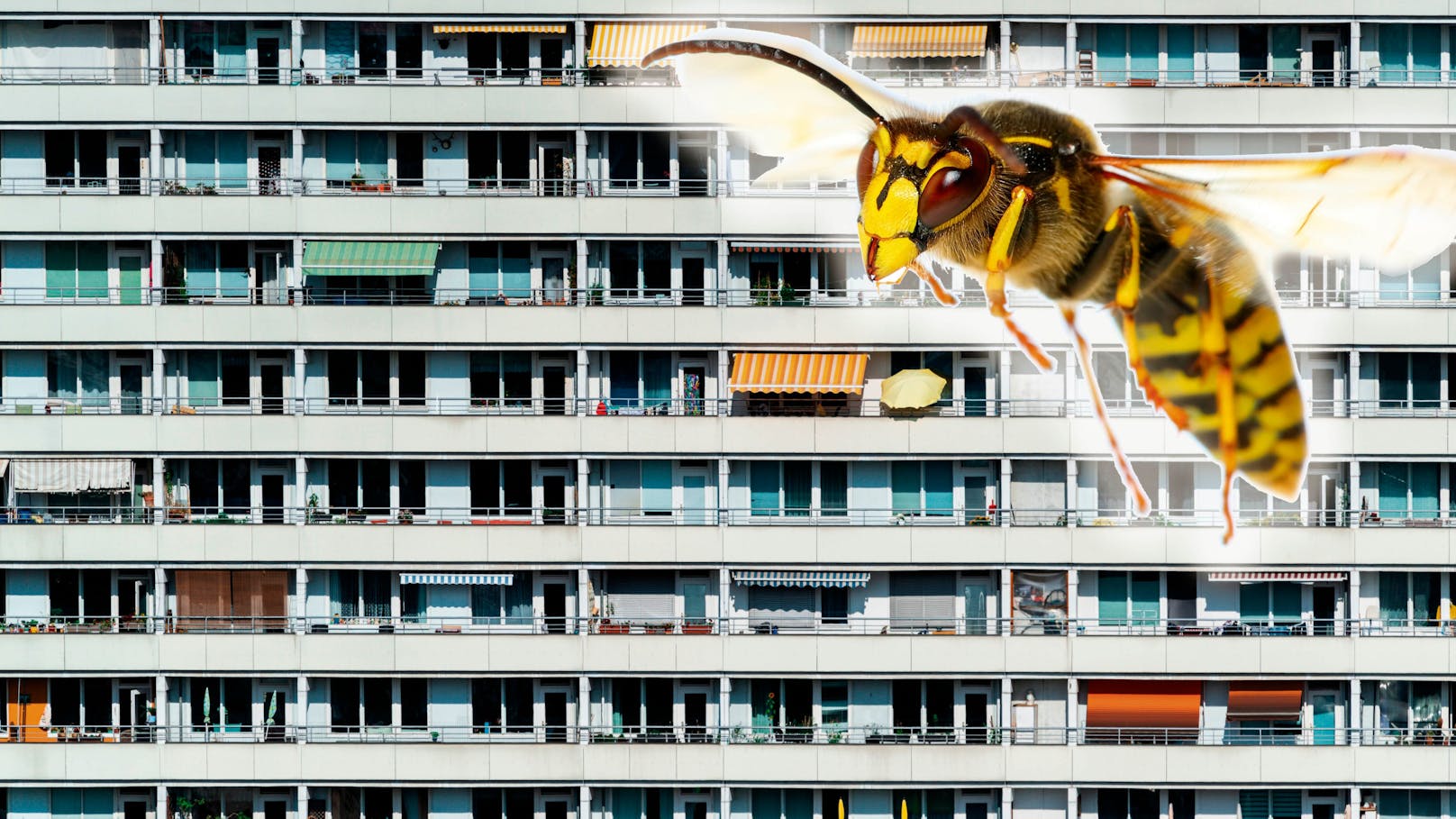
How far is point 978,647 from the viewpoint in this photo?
3494 cm

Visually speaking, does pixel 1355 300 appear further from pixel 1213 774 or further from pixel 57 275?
pixel 57 275

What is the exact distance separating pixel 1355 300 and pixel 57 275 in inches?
1104

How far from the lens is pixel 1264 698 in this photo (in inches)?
1368

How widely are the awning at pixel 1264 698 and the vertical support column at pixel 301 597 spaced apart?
19.7 m

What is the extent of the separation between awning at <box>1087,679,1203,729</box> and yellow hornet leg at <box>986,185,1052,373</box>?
23675 millimetres

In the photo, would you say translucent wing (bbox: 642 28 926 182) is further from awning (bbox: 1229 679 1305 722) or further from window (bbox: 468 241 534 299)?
awning (bbox: 1229 679 1305 722)

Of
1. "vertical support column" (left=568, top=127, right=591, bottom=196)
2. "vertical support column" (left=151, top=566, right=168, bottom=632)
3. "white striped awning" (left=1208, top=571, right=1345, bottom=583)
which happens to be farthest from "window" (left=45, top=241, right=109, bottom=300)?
"white striped awning" (left=1208, top=571, right=1345, bottom=583)

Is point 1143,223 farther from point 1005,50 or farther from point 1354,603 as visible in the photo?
point 1354,603

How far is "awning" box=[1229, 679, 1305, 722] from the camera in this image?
34.7 metres

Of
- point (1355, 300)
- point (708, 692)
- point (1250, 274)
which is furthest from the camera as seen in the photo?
point (708, 692)

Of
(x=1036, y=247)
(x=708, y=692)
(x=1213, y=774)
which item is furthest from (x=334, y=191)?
(x=1036, y=247)

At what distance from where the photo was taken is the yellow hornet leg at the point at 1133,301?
1170 centimetres

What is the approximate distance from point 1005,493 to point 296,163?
662 inches

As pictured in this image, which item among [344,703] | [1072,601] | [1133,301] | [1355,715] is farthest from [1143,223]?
[344,703]
